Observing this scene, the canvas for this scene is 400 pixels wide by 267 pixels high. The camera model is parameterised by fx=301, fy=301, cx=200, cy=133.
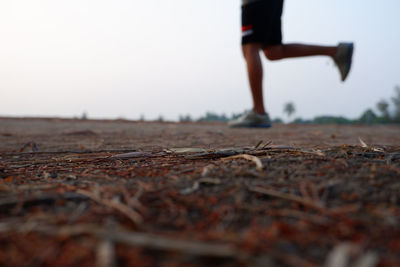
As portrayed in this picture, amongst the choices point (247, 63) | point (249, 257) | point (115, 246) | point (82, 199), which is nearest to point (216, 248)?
point (249, 257)

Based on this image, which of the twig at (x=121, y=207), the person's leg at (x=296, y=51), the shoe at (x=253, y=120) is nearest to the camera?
the twig at (x=121, y=207)

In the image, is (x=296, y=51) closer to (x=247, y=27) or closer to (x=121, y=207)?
(x=247, y=27)

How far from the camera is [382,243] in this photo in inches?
23.9

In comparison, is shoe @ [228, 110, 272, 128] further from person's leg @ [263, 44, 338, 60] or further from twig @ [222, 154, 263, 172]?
twig @ [222, 154, 263, 172]

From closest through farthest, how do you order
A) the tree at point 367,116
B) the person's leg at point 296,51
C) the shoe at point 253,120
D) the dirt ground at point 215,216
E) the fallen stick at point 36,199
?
the dirt ground at point 215,216 → the fallen stick at point 36,199 → the person's leg at point 296,51 → the shoe at point 253,120 → the tree at point 367,116

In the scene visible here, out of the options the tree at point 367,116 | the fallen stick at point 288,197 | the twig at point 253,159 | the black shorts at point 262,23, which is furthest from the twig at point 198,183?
the tree at point 367,116

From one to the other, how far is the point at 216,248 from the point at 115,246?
0.64ft

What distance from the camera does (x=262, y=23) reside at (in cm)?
346

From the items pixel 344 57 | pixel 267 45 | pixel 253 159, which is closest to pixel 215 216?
pixel 253 159

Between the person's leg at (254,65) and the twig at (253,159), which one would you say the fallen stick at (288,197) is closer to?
the twig at (253,159)

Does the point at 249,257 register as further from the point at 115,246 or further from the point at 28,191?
the point at 28,191

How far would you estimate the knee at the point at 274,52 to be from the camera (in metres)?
A: 3.50

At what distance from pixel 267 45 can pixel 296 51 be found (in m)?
0.34

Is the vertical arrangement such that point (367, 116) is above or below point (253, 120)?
above
